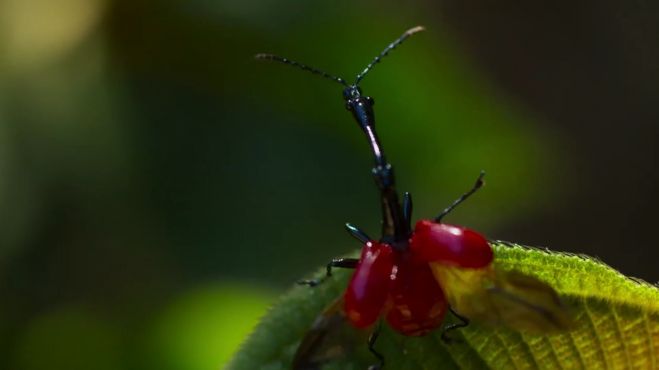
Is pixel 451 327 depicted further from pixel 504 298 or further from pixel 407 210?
pixel 407 210

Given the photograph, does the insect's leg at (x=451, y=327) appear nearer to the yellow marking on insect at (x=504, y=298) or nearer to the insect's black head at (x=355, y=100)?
the yellow marking on insect at (x=504, y=298)

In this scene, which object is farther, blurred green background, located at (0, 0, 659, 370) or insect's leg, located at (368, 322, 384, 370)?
blurred green background, located at (0, 0, 659, 370)

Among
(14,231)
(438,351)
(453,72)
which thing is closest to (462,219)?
(453,72)

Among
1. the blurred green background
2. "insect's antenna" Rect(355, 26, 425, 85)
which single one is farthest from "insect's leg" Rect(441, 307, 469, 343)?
the blurred green background

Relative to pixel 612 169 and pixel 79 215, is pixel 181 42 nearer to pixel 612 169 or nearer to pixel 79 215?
pixel 79 215

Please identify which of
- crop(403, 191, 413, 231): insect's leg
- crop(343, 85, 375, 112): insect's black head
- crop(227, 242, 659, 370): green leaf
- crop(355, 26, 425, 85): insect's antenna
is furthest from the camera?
crop(355, 26, 425, 85): insect's antenna

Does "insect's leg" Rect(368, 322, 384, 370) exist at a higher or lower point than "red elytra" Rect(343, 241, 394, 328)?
lower

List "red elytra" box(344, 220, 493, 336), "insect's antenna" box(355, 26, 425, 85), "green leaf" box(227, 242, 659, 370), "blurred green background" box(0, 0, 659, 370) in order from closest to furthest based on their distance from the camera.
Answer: "green leaf" box(227, 242, 659, 370) < "red elytra" box(344, 220, 493, 336) < "insect's antenna" box(355, 26, 425, 85) < "blurred green background" box(0, 0, 659, 370)

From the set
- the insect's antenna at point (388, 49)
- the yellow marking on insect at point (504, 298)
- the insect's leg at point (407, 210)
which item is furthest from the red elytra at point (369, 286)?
the insect's antenna at point (388, 49)

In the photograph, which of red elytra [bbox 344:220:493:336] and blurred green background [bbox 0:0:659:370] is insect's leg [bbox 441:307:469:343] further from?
blurred green background [bbox 0:0:659:370]
